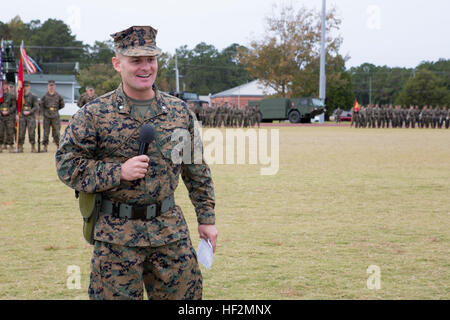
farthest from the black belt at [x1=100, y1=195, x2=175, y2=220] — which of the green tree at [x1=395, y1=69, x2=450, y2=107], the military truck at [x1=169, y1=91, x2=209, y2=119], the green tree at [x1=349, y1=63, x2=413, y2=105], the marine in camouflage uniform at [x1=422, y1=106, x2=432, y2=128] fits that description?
the green tree at [x1=349, y1=63, x2=413, y2=105]

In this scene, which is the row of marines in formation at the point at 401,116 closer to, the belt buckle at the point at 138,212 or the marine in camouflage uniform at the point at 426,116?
the marine in camouflage uniform at the point at 426,116

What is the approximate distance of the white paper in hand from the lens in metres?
3.40

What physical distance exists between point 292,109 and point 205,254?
5113 cm

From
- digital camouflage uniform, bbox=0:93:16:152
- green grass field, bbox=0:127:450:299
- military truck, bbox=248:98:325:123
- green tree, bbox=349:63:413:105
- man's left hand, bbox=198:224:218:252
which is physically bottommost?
green grass field, bbox=0:127:450:299

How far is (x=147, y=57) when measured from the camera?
3.27 metres

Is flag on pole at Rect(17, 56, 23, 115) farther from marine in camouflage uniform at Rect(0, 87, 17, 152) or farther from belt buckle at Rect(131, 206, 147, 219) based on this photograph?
belt buckle at Rect(131, 206, 147, 219)

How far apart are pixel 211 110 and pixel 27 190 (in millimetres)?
33725

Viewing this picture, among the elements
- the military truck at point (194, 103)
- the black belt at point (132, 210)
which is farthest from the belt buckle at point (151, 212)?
the military truck at point (194, 103)

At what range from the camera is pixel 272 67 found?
218ft

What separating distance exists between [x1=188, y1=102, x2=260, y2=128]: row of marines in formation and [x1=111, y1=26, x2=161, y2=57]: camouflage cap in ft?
135

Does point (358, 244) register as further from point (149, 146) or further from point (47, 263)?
point (149, 146)

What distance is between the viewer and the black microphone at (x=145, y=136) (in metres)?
3.10

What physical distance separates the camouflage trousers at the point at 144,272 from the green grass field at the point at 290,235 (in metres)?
1.77

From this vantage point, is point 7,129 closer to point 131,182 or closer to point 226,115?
point 131,182
